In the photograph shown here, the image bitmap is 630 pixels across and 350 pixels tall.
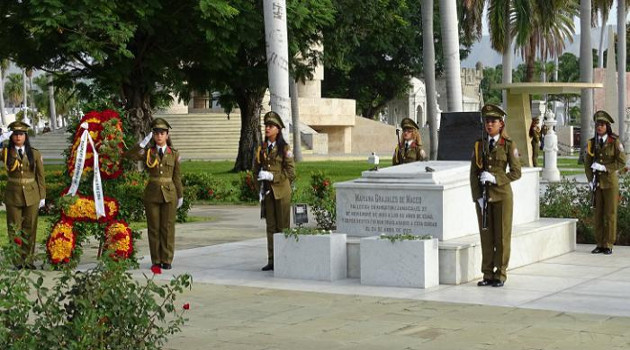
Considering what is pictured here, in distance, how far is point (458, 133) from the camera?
15375 mm

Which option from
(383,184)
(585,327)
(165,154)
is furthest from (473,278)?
(165,154)

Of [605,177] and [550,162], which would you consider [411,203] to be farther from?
[550,162]

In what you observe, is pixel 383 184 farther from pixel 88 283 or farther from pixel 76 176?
pixel 88 283

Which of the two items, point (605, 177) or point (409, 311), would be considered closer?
point (409, 311)

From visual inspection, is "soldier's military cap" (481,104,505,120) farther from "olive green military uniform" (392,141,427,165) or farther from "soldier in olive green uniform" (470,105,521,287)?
"olive green military uniform" (392,141,427,165)

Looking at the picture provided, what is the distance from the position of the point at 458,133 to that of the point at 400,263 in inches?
138

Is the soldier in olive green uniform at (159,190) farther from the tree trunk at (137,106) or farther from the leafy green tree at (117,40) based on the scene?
the tree trunk at (137,106)

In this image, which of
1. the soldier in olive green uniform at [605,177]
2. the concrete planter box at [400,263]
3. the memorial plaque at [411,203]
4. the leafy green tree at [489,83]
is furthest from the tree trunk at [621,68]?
the leafy green tree at [489,83]

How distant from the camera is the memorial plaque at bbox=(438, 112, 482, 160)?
15.2m

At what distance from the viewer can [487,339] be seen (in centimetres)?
927

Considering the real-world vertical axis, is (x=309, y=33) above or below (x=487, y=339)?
above

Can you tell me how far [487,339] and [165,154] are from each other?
20.2ft

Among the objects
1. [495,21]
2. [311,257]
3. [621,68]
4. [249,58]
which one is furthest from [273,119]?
[621,68]

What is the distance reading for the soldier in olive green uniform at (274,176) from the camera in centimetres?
1405
